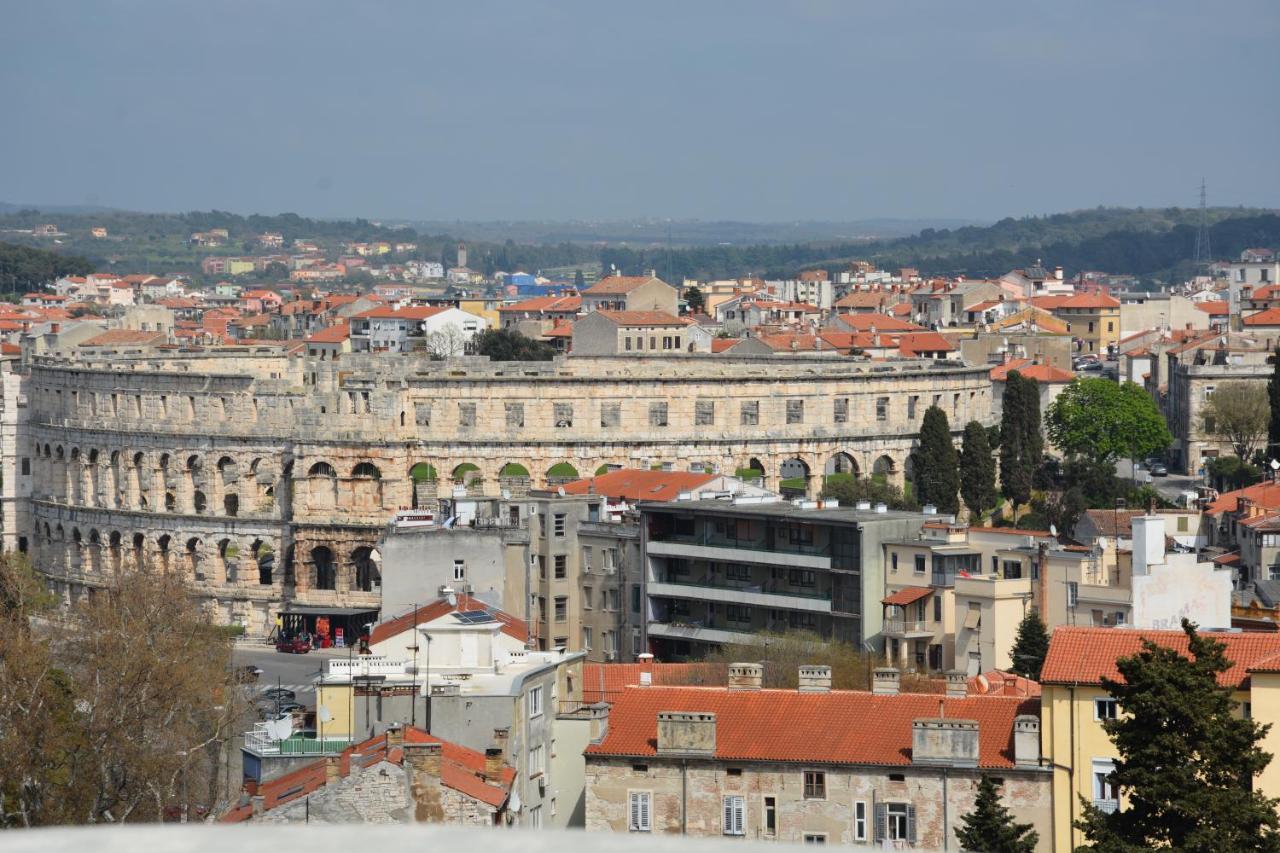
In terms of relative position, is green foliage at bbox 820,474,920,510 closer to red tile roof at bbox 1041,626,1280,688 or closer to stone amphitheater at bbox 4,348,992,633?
stone amphitheater at bbox 4,348,992,633

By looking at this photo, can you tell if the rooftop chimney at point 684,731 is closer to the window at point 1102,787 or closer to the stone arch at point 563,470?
the window at point 1102,787

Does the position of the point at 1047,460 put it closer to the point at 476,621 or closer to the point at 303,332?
the point at 476,621

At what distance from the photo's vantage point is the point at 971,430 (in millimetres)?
98250

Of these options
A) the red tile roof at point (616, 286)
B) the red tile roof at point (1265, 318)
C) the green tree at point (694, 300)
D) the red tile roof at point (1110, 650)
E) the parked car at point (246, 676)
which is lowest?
the parked car at point (246, 676)

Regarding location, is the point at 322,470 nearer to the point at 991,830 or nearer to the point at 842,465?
the point at 842,465

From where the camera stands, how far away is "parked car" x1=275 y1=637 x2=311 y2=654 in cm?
8038

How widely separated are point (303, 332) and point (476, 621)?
151 meters

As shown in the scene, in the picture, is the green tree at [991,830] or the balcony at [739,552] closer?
the green tree at [991,830]

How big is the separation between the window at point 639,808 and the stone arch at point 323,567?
5226 centimetres

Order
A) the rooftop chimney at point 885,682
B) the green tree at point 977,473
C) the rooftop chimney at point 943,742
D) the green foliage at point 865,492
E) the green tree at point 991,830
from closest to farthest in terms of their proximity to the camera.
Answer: the green tree at point 991,830
the rooftop chimney at point 943,742
the rooftop chimney at point 885,682
the green foliage at point 865,492
the green tree at point 977,473

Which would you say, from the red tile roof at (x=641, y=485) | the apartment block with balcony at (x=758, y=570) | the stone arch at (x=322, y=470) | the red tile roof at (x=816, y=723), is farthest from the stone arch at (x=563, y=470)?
the red tile roof at (x=816, y=723)

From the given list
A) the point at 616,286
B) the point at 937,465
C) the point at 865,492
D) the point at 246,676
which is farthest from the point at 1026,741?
the point at 616,286

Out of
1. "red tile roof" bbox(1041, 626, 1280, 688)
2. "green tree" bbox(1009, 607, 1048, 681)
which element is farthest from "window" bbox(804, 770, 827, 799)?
"green tree" bbox(1009, 607, 1048, 681)

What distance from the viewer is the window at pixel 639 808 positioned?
3856 centimetres
